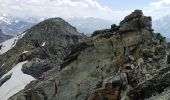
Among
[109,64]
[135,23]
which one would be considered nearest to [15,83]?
[109,64]

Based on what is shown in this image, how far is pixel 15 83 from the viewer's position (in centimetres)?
7538

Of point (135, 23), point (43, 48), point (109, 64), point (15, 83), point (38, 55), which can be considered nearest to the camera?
point (109, 64)

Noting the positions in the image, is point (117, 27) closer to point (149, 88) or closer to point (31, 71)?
point (149, 88)

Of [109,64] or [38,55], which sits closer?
[109,64]

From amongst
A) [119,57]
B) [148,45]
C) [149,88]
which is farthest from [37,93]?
[149,88]

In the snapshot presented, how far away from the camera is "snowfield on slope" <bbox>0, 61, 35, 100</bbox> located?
71856mm

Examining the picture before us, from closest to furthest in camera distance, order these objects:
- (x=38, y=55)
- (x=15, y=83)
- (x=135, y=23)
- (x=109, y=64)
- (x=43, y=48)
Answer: (x=109, y=64) < (x=135, y=23) < (x=15, y=83) < (x=38, y=55) < (x=43, y=48)

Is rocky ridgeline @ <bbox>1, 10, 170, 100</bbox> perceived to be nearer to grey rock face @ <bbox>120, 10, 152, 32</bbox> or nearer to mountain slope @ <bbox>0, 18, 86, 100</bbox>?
grey rock face @ <bbox>120, 10, 152, 32</bbox>

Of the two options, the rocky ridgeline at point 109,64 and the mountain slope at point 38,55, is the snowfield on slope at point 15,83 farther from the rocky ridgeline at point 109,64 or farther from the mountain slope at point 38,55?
the rocky ridgeline at point 109,64

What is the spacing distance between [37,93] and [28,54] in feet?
117

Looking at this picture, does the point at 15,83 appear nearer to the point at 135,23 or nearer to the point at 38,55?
the point at 38,55

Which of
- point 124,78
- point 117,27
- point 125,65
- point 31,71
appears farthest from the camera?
point 31,71

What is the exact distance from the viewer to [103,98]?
134 ft

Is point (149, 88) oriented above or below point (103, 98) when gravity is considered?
above
